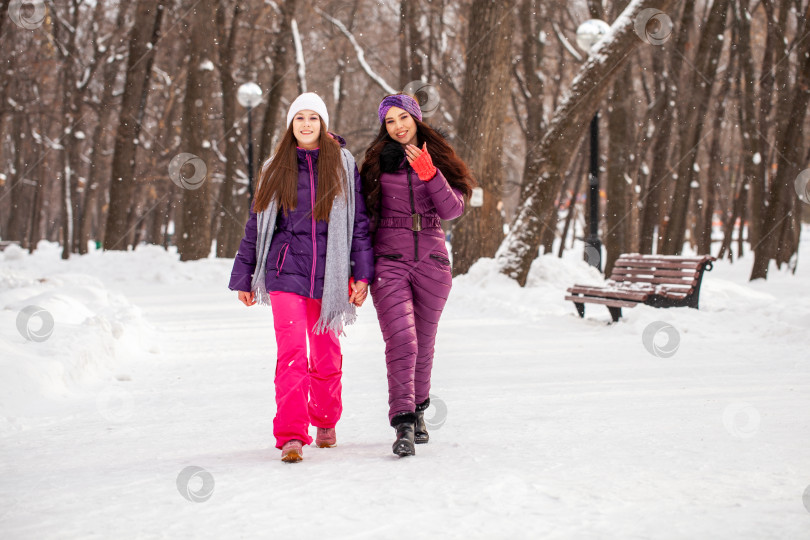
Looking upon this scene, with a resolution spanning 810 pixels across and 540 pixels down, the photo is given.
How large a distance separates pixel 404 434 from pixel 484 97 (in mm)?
9938

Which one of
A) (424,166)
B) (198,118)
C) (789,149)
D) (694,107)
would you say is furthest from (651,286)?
(198,118)

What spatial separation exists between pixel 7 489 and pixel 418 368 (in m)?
1.99

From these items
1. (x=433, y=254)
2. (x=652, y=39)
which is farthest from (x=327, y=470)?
(x=652, y=39)

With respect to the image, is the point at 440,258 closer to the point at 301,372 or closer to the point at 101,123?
the point at 301,372

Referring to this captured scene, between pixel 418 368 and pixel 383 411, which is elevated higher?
pixel 418 368

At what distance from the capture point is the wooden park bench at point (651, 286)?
8.83m

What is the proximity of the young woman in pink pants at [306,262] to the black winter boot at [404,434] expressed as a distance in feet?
1.28

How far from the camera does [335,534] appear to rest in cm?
272

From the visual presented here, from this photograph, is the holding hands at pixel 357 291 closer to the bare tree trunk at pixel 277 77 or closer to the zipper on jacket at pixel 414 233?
the zipper on jacket at pixel 414 233

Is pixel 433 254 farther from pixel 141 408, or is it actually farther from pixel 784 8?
pixel 784 8

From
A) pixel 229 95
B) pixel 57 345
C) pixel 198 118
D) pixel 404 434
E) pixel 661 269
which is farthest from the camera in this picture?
pixel 229 95

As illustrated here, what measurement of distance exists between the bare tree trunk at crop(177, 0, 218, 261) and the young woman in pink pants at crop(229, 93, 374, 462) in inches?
556

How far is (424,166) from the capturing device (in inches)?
153

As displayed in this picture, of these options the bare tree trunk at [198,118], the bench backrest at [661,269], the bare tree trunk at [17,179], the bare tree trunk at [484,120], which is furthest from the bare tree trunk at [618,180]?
the bare tree trunk at [17,179]
